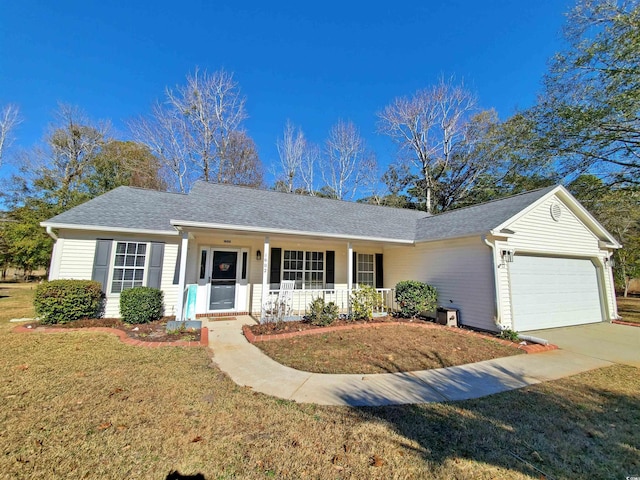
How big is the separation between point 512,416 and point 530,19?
15.2m

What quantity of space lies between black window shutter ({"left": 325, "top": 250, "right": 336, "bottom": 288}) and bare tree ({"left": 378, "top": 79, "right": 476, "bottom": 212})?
1431 centimetres

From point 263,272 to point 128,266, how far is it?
4.33m

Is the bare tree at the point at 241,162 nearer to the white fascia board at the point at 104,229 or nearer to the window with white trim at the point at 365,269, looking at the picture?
the white fascia board at the point at 104,229

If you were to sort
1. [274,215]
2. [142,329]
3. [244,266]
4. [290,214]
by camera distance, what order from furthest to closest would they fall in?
[244,266], [290,214], [274,215], [142,329]

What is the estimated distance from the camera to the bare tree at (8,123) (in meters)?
19.9

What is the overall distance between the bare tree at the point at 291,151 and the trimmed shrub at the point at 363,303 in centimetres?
1624

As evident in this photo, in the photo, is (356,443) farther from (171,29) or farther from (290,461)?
(171,29)

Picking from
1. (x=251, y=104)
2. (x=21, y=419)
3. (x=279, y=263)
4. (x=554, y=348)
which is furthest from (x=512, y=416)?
(x=251, y=104)

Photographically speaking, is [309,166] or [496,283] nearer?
[496,283]

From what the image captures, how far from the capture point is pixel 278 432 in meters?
2.85

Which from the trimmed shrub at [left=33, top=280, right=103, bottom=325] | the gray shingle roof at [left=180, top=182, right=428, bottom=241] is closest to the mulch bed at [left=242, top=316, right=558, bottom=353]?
the gray shingle roof at [left=180, top=182, right=428, bottom=241]

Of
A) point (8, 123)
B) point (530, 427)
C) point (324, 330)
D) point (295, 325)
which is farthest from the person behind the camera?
point (8, 123)

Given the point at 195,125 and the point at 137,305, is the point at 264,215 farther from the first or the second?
the point at 195,125

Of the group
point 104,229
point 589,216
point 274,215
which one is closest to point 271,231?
point 274,215
